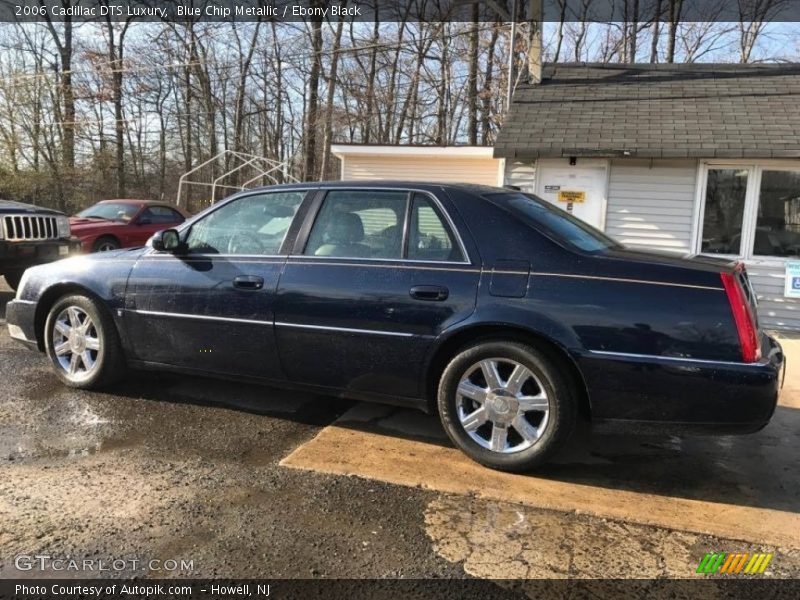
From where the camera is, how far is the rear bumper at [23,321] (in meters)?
4.74

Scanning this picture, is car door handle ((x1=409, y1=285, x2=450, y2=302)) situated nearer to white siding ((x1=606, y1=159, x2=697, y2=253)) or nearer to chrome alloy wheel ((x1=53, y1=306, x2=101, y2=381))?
chrome alloy wheel ((x1=53, y1=306, x2=101, y2=381))

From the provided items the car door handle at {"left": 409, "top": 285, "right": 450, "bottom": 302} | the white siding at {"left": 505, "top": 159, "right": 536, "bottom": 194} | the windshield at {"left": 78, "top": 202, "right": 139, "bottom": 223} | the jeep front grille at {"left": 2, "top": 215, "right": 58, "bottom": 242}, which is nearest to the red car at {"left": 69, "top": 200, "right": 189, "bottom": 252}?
the windshield at {"left": 78, "top": 202, "right": 139, "bottom": 223}

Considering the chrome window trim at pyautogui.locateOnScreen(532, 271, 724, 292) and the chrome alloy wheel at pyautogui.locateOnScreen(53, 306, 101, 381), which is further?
the chrome alloy wheel at pyautogui.locateOnScreen(53, 306, 101, 381)

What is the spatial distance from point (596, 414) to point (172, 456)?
7.83 feet

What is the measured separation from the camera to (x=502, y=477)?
3.37m

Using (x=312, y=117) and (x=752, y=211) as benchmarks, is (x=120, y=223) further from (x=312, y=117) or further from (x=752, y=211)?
(x=312, y=117)

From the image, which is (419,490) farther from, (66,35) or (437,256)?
(66,35)

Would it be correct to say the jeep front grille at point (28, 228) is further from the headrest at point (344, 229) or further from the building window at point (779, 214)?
the building window at point (779, 214)

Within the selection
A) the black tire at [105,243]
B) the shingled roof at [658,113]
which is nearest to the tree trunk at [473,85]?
the shingled roof at [658,113]

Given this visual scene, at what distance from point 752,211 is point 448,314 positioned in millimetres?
6668

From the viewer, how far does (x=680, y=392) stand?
3.04 metres

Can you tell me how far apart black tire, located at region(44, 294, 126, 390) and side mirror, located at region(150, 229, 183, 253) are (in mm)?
700

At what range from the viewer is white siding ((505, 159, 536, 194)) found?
905cm

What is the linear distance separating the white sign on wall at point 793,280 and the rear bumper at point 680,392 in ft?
18.8
